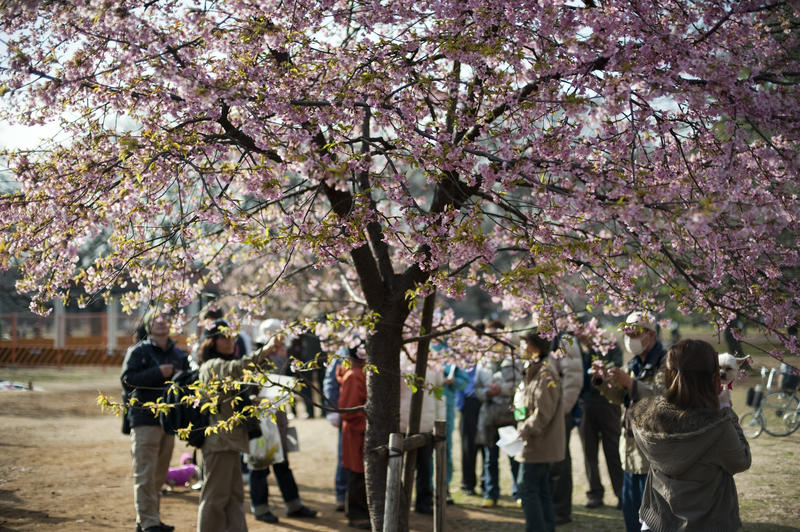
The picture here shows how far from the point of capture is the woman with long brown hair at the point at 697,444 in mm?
4152

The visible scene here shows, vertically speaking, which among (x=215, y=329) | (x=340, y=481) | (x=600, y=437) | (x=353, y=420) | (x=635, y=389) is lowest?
(x=340, y=481)

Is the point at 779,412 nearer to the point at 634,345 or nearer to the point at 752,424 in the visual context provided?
the point at 752,424

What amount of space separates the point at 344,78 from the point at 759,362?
13.2 ft

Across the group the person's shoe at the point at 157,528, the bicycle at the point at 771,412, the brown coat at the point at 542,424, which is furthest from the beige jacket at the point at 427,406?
the bicycle at the point at 771,412

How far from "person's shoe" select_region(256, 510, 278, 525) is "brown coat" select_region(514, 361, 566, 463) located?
2.91 meters

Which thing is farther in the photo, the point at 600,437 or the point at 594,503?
the point at 600,437

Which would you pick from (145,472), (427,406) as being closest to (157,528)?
(145,472)

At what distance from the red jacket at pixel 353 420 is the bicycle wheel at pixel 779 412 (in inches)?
173

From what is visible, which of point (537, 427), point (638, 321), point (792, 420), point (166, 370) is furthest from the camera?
point (792, 420)

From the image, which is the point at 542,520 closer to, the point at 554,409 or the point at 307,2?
the point at 554,409

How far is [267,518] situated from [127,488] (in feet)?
7.65

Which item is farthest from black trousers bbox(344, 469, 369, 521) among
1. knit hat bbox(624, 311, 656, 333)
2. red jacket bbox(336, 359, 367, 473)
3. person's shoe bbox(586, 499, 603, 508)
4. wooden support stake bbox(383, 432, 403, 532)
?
knit hat bbox(624, 311, 656, 333)

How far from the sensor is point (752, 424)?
8953mm

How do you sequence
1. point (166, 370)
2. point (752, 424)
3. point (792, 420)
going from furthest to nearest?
point (752, 424)
point (792, 420)
point (166, 370)
